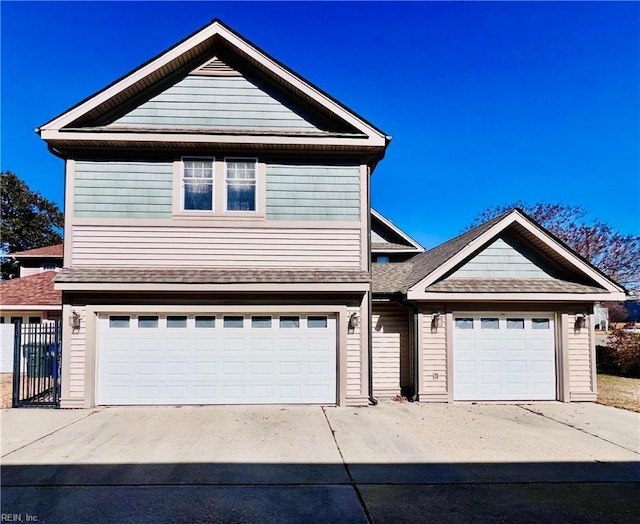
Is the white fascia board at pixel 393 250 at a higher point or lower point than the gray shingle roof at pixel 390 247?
lower

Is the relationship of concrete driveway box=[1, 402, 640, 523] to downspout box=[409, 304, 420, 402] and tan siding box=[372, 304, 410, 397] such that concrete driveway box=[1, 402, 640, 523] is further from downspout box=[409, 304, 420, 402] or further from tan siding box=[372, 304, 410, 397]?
tan siding box=[372, 304, 410, 397]

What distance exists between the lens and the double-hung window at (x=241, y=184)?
9548 mm

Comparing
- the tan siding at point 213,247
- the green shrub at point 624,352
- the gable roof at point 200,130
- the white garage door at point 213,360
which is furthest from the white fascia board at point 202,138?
the green shrub at point 624,352

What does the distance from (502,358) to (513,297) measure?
5.10 ft

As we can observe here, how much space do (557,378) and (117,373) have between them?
10.4 meters

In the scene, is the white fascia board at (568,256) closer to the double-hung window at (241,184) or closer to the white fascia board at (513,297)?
the white fascia board at (513,297)

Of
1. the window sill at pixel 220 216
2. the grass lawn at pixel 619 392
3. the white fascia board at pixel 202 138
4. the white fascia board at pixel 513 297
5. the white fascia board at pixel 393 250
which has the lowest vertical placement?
the grass lawn at pixel 619 392

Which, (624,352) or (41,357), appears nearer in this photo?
(41,357)

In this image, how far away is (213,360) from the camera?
30.3ft

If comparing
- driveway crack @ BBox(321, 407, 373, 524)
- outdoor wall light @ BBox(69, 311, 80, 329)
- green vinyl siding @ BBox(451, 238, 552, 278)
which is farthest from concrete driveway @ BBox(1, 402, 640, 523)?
green vinyl siding @ BBox(451, 238, 552, 278)

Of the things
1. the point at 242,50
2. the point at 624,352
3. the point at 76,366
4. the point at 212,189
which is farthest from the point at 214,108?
the point at 624,352

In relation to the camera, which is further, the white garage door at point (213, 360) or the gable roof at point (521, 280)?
the gable roof at point (521, 280)

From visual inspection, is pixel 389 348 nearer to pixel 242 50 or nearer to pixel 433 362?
pixel 433 362

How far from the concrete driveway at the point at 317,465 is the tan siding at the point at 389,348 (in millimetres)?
1566
